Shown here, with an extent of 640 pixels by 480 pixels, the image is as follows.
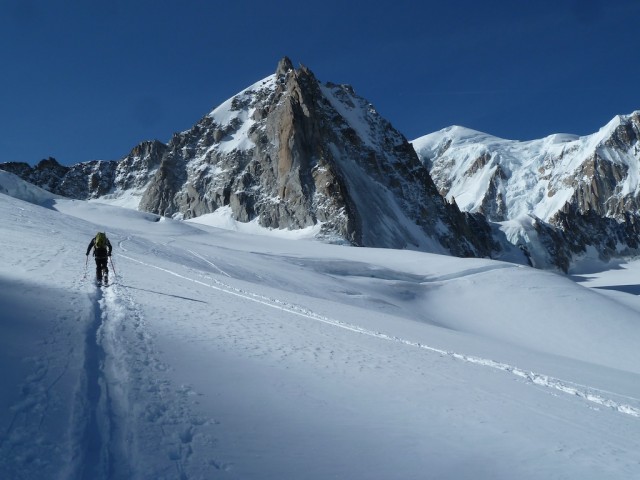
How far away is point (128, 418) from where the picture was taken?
490cm

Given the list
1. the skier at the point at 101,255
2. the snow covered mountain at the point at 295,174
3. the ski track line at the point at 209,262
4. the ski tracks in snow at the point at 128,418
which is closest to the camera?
the ski tracks in snow at the point at 128,418

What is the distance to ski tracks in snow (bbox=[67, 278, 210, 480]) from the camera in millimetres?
4109

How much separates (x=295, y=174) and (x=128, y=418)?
98615 millimetres

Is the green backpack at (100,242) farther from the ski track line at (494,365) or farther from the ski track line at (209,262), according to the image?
the ski track line at (209,262)

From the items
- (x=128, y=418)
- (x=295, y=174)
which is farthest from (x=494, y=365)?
(x=295, y=174)

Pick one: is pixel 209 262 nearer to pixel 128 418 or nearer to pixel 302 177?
pixel 128 418

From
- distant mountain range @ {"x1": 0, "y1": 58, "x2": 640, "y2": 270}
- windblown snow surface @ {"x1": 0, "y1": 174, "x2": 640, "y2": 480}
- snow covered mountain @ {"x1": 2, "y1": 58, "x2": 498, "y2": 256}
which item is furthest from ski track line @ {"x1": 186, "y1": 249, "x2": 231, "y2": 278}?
snow covered mountain @ {"x1": 2, "y1": 58, "x2": 498, "y2": 256}

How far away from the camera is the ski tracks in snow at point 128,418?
4.11m

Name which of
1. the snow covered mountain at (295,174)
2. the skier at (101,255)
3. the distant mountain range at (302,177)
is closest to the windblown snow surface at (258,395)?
the skier at (101,255)

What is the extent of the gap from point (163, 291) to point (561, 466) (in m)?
11.3

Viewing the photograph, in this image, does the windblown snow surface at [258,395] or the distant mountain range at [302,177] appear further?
the distant mountain range at [302,177]

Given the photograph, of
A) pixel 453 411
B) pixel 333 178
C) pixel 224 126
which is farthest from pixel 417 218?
pixel 453 411

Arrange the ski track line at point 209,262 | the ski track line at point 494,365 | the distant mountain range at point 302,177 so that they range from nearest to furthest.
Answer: the ski track line at point 494,365 < the ski track line at point 209,262 < the distant mountain range at point 302,177

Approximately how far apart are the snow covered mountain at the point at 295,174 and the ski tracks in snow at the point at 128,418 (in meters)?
84.5
